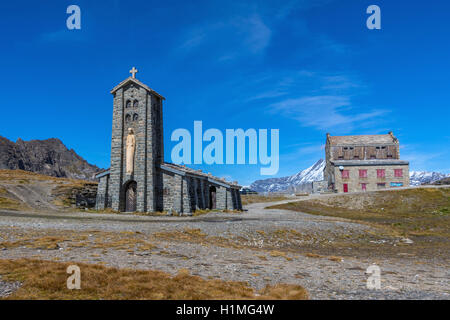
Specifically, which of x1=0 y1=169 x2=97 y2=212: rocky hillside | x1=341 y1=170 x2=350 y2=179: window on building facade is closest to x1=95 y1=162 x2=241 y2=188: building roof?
x1=0 y1=169 x2=97 y2=212: rocky hillside

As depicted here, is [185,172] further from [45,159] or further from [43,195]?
[45,159]

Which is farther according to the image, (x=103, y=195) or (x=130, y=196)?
(x=130, y=196)

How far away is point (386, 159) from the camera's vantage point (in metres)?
64.1

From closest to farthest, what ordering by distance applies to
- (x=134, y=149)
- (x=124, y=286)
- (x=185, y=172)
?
(x=124, y=286) → (x=185, y=172) → (x=134, y=149)

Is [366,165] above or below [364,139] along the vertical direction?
below

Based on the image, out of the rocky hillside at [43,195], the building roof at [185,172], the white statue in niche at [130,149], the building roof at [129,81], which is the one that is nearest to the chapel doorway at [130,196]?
the white statue in niche at [130,149]

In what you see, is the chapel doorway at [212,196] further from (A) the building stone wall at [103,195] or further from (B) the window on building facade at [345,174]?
(B) the window on building facade at [345,174]

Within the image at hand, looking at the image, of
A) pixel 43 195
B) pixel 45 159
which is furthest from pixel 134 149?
pixel 45 159

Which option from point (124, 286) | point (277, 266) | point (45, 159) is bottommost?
point (277, 266)

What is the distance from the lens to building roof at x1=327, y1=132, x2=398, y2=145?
6638 cm

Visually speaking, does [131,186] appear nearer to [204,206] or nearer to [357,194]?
[204,206]

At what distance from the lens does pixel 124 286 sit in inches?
298

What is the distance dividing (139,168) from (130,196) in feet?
11.7

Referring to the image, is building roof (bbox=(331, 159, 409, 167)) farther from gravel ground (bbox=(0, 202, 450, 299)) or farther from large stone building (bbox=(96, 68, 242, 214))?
gravel ground (bbox=(0, 202, 450, 299))
